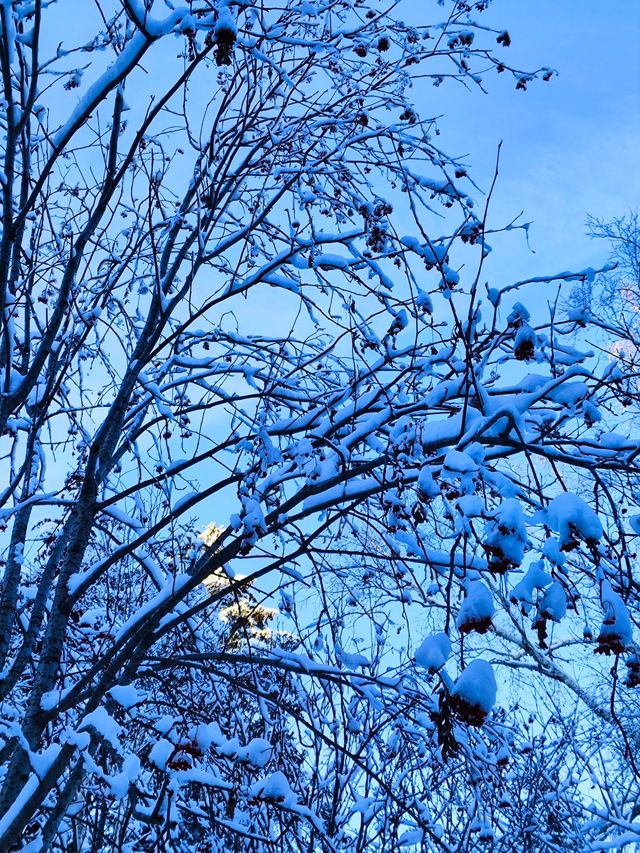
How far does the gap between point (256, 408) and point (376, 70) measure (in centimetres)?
239

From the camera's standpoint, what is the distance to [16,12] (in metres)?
2.88

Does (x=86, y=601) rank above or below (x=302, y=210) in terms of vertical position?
below

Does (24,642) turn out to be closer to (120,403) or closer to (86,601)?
(120,403)

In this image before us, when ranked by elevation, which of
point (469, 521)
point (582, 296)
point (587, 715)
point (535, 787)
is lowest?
point (469, 521)

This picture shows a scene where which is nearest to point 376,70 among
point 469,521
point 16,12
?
point 16,12

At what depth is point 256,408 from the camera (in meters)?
3.46

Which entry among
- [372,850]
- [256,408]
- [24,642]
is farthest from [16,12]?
[372,850]

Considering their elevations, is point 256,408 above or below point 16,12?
below

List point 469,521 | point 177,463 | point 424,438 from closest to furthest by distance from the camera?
1. point 469,521
2. point 424,438
3. point 177,463

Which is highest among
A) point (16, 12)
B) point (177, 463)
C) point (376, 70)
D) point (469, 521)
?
point (376, 70)

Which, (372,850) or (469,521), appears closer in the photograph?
(469,521)

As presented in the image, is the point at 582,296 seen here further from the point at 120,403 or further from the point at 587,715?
the point at 120,403

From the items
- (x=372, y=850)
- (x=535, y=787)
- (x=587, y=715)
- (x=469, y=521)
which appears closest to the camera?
(x=469, y=521)

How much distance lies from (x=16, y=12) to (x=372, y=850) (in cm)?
683
